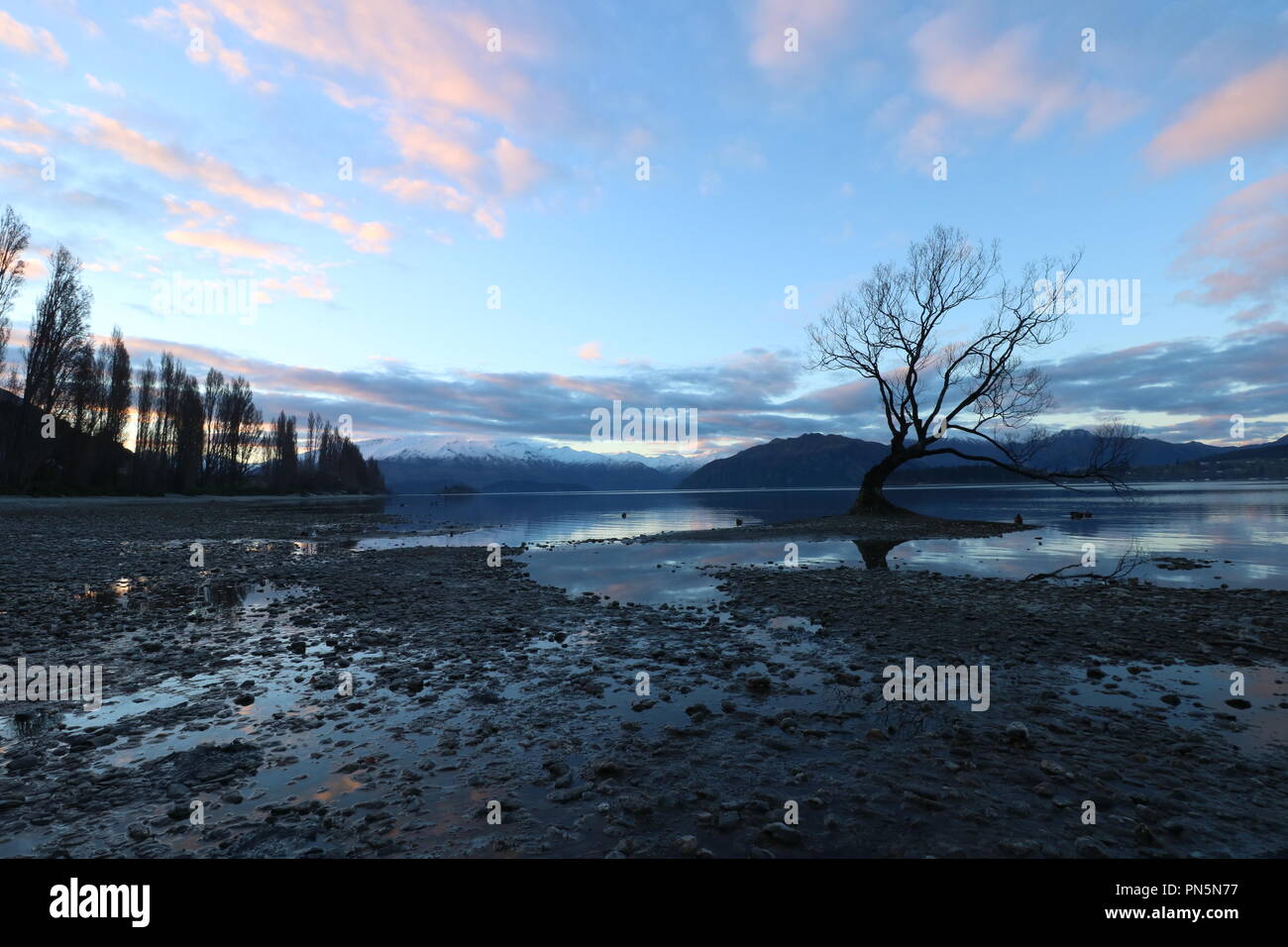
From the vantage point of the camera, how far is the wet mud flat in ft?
16.0

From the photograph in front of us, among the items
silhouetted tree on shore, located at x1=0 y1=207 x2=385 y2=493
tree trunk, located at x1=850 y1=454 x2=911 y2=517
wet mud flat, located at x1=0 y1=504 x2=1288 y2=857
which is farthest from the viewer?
silhouetted tree on shore, located at x1=0 y1=207 x2=385 y2=493

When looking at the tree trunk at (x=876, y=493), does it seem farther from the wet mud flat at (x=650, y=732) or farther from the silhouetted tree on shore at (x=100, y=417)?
the silhouetted tree on shore at (x=100, y=417)

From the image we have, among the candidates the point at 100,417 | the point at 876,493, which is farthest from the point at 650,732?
the point at 100,417

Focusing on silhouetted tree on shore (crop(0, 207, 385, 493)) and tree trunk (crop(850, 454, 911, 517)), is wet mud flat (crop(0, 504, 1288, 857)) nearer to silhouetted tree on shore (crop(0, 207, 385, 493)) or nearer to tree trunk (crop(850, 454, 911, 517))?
tree trunk (crop(850, 454, 911, 517))

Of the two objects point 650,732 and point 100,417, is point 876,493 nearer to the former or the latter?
point 650,732

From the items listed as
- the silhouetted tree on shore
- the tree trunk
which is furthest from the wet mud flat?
the silhouetted tree on shore

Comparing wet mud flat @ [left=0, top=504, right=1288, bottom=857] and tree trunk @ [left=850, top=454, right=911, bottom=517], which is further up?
tree trunk @ [left=850, top=454, right=911, bottom=517]

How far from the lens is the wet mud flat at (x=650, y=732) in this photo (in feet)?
16.0

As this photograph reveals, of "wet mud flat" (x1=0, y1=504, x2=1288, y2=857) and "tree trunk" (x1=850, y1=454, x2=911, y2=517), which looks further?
"tree trunk" (x1=850, y1=454, x2=911, y2=517)

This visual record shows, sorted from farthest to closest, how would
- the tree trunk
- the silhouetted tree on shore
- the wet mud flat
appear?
1. the silhouetted tree on shore
2. the tree trunk
3. the wet mud flat

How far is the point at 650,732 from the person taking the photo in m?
7.28
